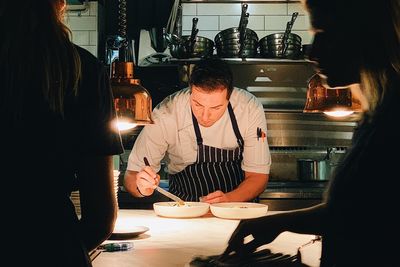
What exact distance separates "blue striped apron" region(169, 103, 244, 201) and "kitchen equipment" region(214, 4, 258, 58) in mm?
880

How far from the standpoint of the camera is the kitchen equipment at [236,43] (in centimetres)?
488

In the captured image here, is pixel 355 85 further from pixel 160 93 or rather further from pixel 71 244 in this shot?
pixel 160 93

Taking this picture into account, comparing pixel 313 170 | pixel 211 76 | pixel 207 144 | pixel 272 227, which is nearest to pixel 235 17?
pixel 313 170

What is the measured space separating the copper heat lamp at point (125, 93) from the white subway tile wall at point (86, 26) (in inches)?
130

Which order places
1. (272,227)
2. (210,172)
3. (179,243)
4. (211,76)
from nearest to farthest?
1. (272,227)
2. (179,243)
3. (211,76)
4. (210,172)

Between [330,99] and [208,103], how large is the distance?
1266 millimetres

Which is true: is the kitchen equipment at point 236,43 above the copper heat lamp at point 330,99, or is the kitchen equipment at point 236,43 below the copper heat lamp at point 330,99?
above

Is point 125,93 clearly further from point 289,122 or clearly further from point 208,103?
point 289,122

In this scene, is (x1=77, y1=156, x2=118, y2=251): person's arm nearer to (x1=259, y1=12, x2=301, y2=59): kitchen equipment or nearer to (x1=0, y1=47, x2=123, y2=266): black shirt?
(x1=0, y1=47, x2=123, y2=266): black shirt

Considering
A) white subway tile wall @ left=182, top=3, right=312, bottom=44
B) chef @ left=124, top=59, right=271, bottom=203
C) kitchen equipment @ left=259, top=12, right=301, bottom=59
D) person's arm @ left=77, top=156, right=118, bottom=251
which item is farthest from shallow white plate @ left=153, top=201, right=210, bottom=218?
white subway tile wall @ left=182, top=3, right=312, bottom=44

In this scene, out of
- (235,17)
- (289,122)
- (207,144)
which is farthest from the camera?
(235,17)

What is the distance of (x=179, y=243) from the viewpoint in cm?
247

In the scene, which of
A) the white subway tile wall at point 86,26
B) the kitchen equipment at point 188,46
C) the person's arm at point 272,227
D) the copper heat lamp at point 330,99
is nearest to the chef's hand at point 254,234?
the person's arm at point 272,227

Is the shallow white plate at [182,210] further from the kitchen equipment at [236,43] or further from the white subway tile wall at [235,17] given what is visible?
the white subway tile wall at [235,17]
